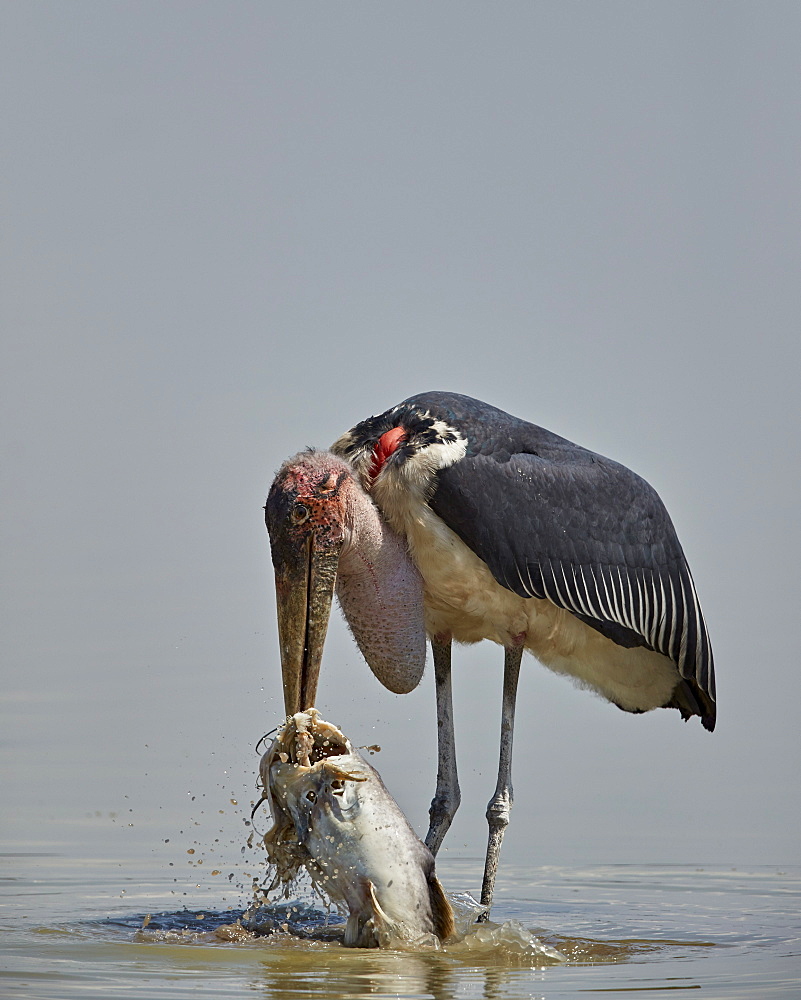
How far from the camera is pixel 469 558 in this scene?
263 inches

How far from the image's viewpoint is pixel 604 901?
7598mm

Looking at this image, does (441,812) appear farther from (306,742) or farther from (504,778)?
(306,742)

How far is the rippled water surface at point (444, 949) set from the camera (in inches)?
204

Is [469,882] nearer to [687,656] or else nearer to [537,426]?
[687,656]

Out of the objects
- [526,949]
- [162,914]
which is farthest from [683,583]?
[162,914]

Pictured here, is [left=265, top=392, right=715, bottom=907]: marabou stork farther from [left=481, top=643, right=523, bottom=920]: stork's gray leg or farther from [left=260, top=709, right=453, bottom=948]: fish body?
[left=260, top=709, right=453, bottom=948]: fish body

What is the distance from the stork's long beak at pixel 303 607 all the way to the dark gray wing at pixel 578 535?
57 centimetres

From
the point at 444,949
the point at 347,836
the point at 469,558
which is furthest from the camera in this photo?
the point at 469,558

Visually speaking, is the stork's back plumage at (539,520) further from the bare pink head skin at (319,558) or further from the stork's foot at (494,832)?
the stork's foot at (494,832)

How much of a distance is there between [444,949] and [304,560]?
160cm

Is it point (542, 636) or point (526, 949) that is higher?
point (542, 636)

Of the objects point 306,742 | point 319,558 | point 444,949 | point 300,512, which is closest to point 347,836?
point 306,742

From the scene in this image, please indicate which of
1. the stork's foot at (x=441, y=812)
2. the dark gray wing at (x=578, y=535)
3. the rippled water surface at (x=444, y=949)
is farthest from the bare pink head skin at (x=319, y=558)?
the rippled water surface at (x=444, y=949)

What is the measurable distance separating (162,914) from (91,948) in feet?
3.29
